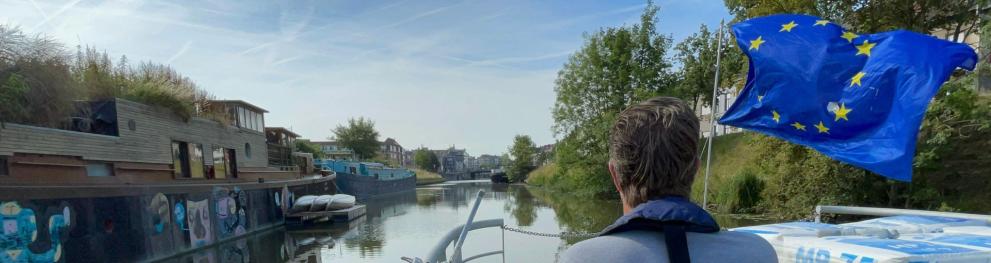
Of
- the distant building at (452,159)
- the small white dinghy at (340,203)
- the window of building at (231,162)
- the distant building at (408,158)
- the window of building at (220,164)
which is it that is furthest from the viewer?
the distant building at (452,159)

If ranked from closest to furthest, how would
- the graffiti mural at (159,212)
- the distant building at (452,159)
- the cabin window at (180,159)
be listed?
1. the graffiti mural at (159,212)
2. the cabin window at (180,159)
3. the distant building at (452,159)

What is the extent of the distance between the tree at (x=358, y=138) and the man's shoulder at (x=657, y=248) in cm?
6461

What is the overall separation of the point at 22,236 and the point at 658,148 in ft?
38.6

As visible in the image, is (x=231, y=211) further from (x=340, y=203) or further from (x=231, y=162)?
(x=340, y=203)

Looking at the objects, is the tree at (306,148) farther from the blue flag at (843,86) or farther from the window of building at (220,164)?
the blue flag at (843,86)

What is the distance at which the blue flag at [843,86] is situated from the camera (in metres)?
3.46

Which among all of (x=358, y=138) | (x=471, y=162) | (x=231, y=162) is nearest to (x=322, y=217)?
(x=231, y=162)

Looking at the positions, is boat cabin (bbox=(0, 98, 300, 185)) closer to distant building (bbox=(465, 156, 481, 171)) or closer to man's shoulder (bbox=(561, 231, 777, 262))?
man's shoulder (bbox=(561, 231, 777, 262))

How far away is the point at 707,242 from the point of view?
1.13 m

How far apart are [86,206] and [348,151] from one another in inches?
1905

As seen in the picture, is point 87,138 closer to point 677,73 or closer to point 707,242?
point 707,242

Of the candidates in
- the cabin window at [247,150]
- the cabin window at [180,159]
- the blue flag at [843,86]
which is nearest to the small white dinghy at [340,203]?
the cabin window at [247,150]

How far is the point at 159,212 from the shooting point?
12.5 meters

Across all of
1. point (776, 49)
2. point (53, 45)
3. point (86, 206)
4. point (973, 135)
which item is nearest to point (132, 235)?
point (86, 206)
